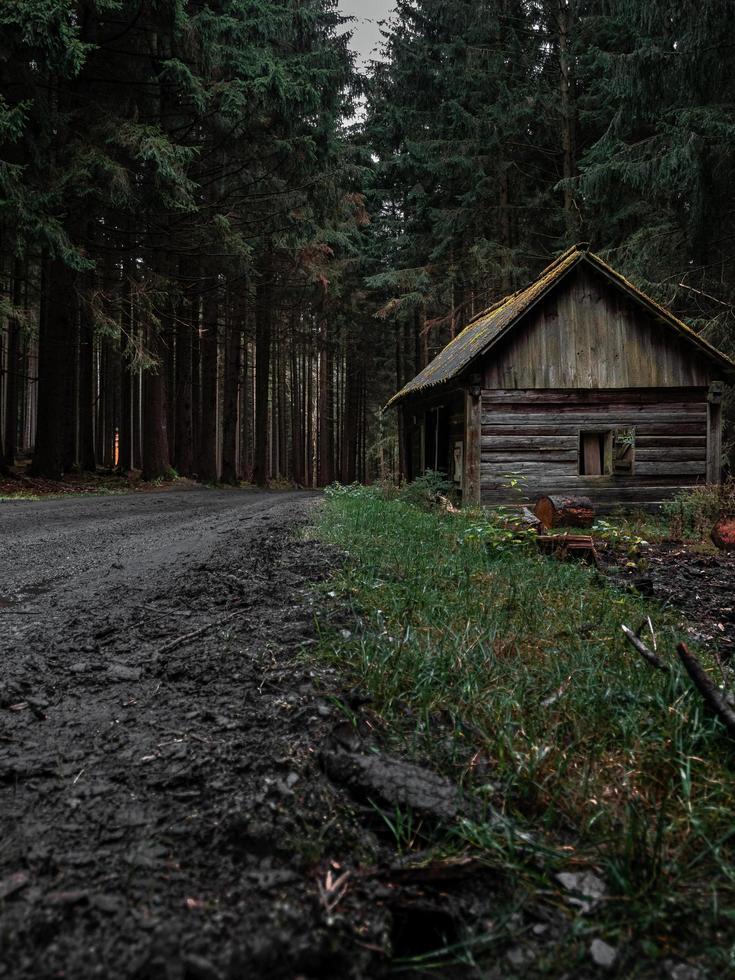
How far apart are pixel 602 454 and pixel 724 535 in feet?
14.1

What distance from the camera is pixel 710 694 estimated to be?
6.79 ft

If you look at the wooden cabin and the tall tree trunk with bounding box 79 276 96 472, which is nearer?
the wooden cabin

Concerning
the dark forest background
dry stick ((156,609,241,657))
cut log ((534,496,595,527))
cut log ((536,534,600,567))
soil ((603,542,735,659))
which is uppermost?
the dark forest background

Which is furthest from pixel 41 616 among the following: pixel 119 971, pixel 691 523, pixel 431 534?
pixel 691 523

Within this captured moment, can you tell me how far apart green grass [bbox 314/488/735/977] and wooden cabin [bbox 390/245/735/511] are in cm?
880

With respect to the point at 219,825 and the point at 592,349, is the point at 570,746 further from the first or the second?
the point at 592,349

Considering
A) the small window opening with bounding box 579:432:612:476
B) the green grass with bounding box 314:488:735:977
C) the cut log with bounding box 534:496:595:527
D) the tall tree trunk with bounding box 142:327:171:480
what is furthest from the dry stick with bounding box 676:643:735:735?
the tall tree trunk with bounding box 142:327:171:480

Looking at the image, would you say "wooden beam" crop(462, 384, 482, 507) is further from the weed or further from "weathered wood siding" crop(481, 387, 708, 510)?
the weed

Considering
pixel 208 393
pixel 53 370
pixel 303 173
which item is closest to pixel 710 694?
pixel 53 370

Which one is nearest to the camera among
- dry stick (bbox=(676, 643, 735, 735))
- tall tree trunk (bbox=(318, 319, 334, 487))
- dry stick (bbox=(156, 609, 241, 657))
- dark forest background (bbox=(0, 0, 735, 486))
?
dry stick (bbox=(676, 643, 735, 735))

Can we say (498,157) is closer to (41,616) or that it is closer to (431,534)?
(431,534)

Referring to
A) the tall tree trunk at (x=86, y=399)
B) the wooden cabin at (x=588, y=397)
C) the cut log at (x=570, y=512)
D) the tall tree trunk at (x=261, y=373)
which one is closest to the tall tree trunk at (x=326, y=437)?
the tall tree trunk at (x=261, y=373)

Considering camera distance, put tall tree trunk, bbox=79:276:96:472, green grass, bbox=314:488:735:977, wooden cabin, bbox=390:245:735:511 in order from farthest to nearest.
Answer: tall tree trunk, bbox=79:276:96:472 → wooden cabin, bbox=390:245:735:511 → green grass, bbox=314:488:735:977

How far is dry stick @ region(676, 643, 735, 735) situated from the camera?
1.98m
